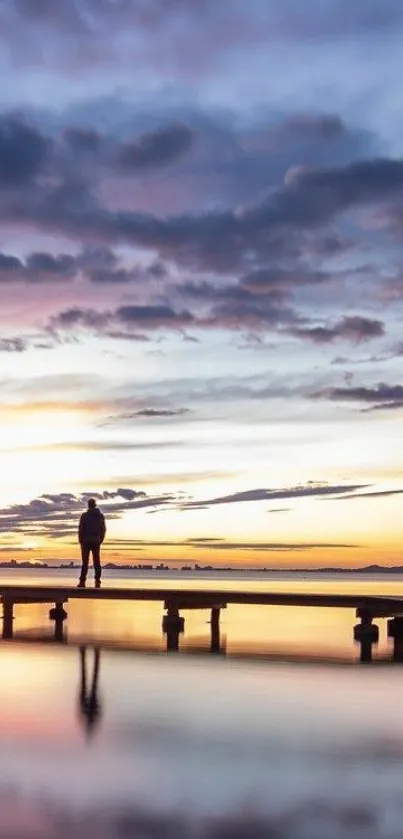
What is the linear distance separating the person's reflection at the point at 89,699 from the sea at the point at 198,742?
0.04 metres

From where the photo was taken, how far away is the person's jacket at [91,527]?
29.0 metres

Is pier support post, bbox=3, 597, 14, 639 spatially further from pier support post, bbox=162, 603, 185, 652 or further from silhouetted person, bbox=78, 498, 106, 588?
pier support post, bbox=162, 603, 185, 652

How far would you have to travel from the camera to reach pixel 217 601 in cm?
2966

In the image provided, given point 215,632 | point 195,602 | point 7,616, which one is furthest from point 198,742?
point 7,616

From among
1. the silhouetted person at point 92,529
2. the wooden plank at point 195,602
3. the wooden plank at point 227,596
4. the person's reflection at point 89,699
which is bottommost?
the person's reflection at point 89,699

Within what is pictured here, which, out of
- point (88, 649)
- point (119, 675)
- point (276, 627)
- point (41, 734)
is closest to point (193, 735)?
point (41, 734)

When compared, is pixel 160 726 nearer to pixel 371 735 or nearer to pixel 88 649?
pixel 371 735

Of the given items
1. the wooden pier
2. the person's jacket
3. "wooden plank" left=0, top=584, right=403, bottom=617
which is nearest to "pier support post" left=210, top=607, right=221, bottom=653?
the wooden pier

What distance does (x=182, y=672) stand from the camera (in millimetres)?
21875

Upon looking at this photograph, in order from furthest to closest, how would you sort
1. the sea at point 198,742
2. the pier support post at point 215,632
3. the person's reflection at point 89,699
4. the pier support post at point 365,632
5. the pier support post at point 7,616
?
the pier support post at point 7,616 < the pier support post at point 215,632 < the pier support post at point 365,632 < the person's reflection at point 89,699 < the sea at point 198,742

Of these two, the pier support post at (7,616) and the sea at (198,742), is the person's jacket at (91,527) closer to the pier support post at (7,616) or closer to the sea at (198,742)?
the sea at (198,742)

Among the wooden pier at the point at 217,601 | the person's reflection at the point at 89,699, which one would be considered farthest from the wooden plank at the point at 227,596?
the person's reflection at the point at 89,699

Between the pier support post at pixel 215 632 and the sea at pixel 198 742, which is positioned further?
the pier support post at pixel 215 632

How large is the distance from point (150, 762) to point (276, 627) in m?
26.3
